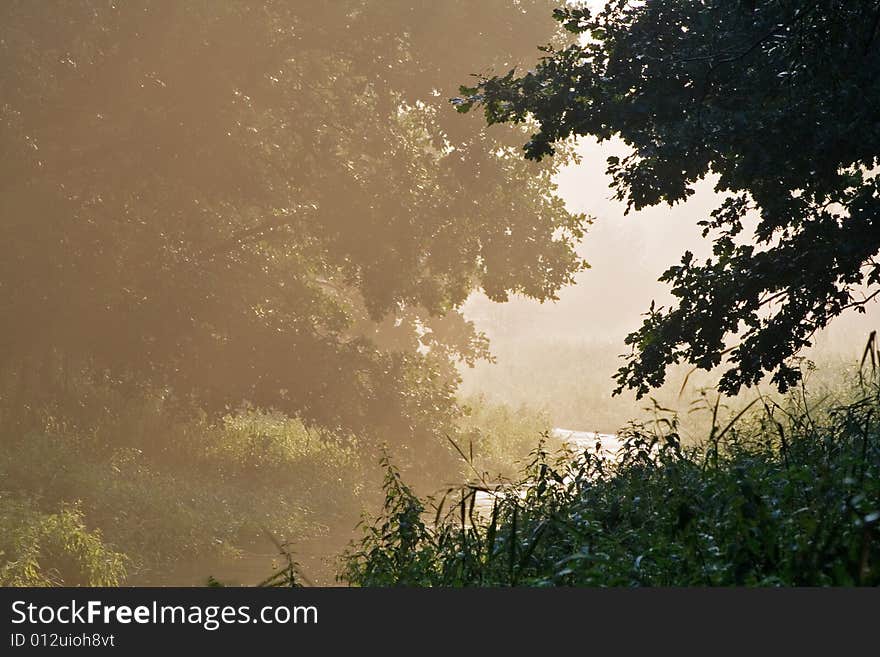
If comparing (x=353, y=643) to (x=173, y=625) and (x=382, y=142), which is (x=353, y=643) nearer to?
(x=173, y=625)

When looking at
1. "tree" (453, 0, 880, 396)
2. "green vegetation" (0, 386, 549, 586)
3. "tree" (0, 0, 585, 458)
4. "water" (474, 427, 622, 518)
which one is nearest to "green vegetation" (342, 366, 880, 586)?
"tree" (453, 0, 880, 396)

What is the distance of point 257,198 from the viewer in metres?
24.3

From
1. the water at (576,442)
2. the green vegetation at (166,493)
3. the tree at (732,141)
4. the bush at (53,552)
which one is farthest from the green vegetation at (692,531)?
the water at (576,442)

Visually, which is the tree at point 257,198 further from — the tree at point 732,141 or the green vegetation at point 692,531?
the green vegetation at point 692,531

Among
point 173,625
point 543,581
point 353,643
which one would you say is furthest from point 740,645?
point 173,625

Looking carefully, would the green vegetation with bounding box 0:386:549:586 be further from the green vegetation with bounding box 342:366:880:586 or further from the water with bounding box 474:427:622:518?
the green vegetation with bounding box 342:366:880:586

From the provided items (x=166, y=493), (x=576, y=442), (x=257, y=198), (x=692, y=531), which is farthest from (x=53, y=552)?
(x=576, y=442)

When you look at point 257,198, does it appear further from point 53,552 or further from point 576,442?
point 53,552

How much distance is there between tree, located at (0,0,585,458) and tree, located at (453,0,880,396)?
13.6 meters

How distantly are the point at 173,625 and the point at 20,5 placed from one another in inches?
723

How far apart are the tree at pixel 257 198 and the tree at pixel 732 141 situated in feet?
44.5

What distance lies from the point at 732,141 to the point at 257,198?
1637cm

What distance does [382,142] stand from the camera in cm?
2512

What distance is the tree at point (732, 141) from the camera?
9.37 m
